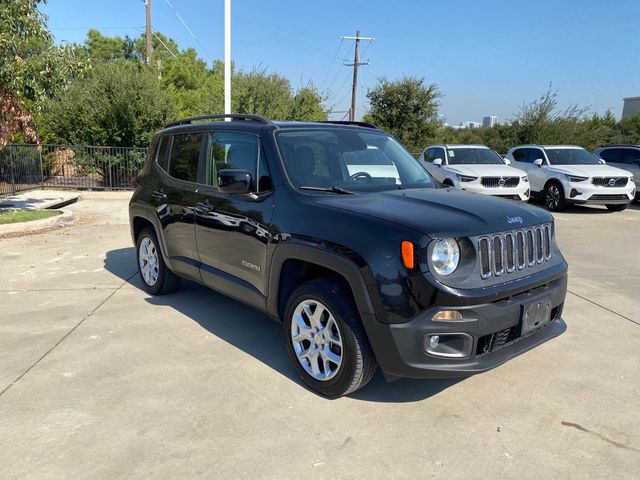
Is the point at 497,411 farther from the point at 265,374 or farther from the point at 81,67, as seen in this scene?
the point at 81,67

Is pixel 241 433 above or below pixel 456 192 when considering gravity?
below

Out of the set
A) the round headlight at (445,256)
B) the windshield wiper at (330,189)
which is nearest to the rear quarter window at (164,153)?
the windshield wiper at (330,189)

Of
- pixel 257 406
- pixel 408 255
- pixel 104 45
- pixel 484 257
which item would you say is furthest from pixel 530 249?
pixel 104 45

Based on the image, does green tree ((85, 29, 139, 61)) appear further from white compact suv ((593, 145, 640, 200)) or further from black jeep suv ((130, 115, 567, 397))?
black jeep suv ((130, 115, 567, 397))

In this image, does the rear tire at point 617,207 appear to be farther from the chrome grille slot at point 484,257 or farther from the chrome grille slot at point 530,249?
the chrome grille slot at point 484,257

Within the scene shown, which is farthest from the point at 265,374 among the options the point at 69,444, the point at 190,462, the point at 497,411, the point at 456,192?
the point at 456,192

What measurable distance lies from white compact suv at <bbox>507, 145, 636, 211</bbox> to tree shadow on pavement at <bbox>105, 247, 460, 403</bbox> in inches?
423

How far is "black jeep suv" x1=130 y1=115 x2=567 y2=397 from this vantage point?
2.94m

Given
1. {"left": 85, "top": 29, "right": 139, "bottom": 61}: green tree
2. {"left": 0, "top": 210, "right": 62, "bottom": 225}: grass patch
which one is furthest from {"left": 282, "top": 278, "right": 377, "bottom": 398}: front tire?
{"left": 85, "top": 29, "right": 139, "bottom": 61}: green tree

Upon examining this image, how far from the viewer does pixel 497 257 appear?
10.3 ft

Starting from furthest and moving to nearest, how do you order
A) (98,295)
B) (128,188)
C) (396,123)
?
(396,123) < (128,188) < (98,295)

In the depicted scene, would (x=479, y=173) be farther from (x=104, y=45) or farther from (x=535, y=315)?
(x=104, y=45)

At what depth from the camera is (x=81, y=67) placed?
32.9 ft

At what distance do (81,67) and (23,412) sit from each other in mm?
8558
